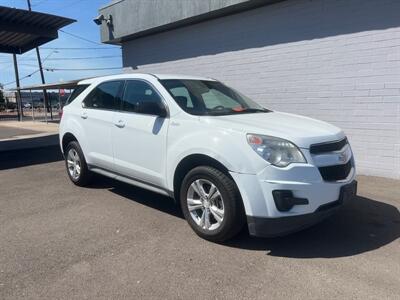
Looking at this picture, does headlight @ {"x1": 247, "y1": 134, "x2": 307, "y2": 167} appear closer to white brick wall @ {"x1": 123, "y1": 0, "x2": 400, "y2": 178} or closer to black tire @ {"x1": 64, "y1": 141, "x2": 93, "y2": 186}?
black tire @ {"x1": 64, "y1": 141, "x2": 93, "y2": 186}

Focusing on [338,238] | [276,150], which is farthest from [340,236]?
[276,150]

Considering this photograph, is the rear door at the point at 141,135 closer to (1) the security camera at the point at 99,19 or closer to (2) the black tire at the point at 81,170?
(2) the black tire at the point at 81,170

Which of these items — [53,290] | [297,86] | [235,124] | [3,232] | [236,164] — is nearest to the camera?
[53,290]

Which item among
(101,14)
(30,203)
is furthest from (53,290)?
(101,14)

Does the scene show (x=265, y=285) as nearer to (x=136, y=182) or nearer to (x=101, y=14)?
(x=136, y=182)

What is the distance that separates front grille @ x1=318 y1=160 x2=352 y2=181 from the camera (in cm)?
385

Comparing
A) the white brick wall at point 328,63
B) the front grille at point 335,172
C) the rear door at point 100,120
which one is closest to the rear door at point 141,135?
the rear door at point 100,120

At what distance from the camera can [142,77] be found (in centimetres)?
523

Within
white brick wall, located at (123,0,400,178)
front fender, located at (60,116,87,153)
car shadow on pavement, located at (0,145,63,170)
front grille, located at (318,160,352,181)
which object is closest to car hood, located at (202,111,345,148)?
front grille, located at (318,160,352,181)

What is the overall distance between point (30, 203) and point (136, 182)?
5.87ft

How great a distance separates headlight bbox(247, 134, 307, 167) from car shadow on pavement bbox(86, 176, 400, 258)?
3.19 feet

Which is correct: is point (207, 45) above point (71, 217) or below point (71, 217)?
above

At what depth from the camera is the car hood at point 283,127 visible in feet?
12.7

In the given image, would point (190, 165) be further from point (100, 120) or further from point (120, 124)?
point (100, 120)
